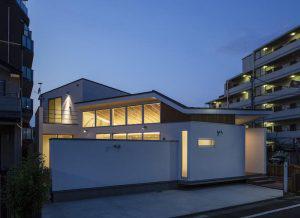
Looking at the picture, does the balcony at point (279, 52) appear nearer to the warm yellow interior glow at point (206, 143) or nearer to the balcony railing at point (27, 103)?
the warm yellow interior glow at point (206, 143)

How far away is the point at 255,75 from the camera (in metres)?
57.4

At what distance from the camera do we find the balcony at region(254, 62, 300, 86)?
46.2 m

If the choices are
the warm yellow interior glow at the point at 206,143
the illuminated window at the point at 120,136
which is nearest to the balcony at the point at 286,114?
the warm yellow interior glow at the point at 206,143

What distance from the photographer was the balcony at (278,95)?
46659 millimetres

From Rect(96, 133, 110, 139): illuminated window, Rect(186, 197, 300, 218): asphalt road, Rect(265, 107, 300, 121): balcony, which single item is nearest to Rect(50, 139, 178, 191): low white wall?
Rect(186, 197, 300, 218): asphalt road

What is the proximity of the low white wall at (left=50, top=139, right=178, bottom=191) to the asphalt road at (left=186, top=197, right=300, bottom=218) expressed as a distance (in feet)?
16.2

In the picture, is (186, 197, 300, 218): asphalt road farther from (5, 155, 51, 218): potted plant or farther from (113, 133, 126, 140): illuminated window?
(113, 133, 126, 140): illuminated window

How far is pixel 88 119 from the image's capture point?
26453mm

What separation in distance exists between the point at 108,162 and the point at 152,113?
5826 mm

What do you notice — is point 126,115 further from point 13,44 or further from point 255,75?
point 255,75

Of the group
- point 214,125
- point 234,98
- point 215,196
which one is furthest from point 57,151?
point 234,98

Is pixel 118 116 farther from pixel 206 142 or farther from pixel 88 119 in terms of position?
pixel 206 142

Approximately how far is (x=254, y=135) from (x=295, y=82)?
1049 inches

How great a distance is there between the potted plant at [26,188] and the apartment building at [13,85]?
35.7 ft
